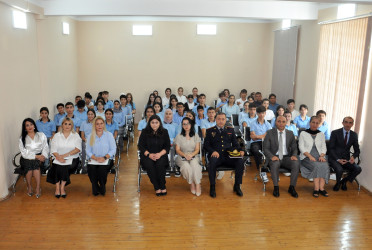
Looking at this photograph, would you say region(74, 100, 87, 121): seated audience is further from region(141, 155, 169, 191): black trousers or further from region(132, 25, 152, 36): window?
region(132, 25, 152, 36): window

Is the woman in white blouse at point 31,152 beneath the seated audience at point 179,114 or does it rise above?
beneath

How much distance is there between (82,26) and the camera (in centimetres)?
1093

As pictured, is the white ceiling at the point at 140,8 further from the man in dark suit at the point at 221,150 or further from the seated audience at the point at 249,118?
the man in dark suit at the point at 221,150

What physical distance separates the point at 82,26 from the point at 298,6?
6.87m

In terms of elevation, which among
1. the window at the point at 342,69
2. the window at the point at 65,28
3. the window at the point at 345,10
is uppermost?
the window at the point at 345,10

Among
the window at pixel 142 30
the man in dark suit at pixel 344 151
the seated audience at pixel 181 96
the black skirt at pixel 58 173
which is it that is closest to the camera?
the black skirt at pixel 58 173

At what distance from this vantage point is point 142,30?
36.5 feet

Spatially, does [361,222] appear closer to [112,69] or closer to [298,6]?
[298,6]

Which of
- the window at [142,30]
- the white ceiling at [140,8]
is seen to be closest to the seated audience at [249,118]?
the white ceiling at [140,8]

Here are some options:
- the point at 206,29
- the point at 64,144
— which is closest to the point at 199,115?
the point at 64,144

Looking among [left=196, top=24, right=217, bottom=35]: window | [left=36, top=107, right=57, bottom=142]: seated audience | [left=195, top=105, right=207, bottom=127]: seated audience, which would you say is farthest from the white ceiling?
[left=196, top=24, right=217, bottom=35]: window

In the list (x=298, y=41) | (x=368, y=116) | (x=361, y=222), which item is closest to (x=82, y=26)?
(x=298, y=41)

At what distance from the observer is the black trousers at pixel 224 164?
215 inches

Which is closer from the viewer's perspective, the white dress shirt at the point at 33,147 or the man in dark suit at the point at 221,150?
the white dress shirt at the point at 33,147
